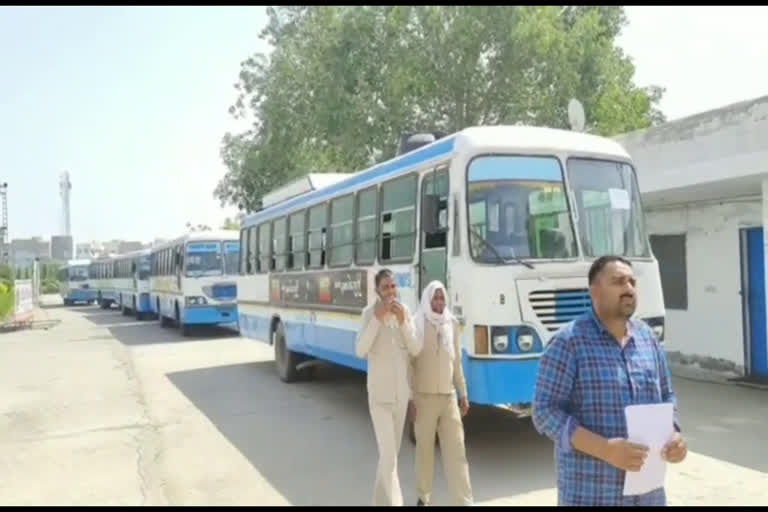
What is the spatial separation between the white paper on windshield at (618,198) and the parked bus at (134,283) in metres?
22.8

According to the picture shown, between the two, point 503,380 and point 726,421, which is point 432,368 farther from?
point 726,421

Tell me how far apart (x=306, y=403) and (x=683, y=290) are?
6.42 meters

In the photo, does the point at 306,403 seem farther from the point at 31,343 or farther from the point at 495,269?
the point at 31,343

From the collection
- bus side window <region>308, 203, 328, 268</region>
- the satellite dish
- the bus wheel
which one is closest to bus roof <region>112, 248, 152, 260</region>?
the bus wheel

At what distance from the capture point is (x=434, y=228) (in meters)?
6.54

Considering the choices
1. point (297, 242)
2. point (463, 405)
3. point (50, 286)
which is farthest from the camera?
point (50, 286)

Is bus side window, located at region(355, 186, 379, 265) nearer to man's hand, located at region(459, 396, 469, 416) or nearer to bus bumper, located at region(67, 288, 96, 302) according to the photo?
man's hand, located at region(459, 396, 469, 416)

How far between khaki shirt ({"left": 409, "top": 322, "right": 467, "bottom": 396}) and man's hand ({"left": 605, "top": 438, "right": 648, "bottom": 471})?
2.61 meters

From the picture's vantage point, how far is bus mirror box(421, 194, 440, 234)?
6.54m

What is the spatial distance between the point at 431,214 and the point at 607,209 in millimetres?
1672

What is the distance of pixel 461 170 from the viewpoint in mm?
6449

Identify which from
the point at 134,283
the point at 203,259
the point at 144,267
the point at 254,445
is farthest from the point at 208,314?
the point at 254,445

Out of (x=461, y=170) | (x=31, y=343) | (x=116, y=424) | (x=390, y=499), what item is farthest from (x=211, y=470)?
(x=31, y=343)

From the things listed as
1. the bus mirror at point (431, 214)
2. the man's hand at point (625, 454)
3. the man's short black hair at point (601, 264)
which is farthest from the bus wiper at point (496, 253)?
the man's hand at point (625, 454)
